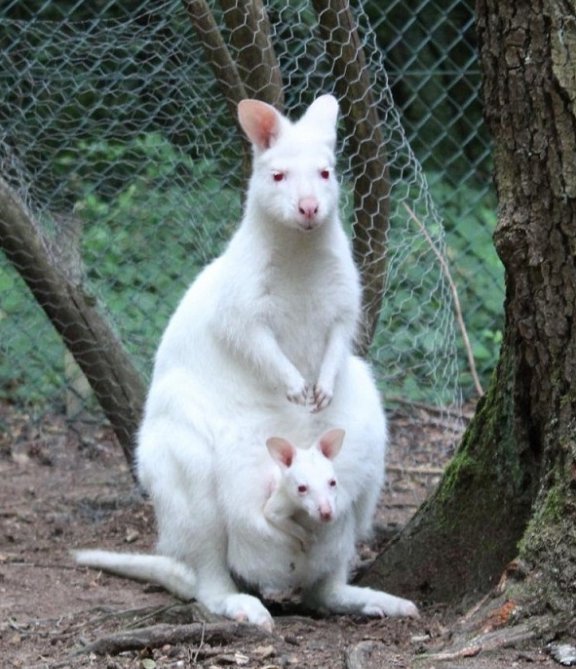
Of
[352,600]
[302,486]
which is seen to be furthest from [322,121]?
[352,600]

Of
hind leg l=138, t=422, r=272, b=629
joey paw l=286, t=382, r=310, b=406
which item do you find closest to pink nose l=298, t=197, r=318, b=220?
joey paw l=286, t=382, r=310, b=406

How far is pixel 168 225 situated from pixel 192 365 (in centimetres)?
227

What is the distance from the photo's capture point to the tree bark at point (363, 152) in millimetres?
5070

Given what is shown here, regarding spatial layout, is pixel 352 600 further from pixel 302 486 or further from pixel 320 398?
pixel 320 398

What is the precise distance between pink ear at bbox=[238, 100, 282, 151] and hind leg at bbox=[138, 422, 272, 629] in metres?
0.91

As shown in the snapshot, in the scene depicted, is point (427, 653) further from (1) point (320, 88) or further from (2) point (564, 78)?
(1) point (320, 88)

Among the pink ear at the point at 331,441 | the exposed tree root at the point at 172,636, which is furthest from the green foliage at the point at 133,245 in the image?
the exposed tree root at the point at 172,636

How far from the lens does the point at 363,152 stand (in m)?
5.24

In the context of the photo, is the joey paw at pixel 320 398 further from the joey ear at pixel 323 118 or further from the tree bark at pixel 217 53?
the tree bark at pixel 217 53

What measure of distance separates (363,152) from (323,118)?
923mm

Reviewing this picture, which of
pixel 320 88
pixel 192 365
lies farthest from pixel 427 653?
pixel 320 88

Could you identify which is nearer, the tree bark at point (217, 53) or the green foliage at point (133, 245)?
the tree bark at point (217, 53)

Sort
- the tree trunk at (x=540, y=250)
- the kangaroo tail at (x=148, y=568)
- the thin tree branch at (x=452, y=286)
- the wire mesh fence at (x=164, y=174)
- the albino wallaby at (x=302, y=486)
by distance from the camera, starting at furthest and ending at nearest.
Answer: the thin tree branch at (x=452, y=286) < the wire mesh fence at (x=164, y=174) < the kangaroo tail at (x=148, y=568) < the albino wallaby at (x=302, y=486) < the tree trunk at (x=540, y=250)

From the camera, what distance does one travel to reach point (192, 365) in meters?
4.35
